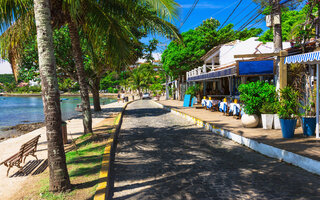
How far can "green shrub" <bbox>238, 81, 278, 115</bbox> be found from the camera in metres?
8.74

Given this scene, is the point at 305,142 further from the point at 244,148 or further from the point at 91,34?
the point at 91,34

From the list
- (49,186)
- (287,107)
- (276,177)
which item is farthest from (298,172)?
(49,186)

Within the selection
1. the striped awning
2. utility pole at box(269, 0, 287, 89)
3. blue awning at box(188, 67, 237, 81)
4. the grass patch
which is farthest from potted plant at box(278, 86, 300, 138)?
the grass patch

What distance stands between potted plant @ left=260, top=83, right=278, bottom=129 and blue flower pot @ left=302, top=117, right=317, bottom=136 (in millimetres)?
1287

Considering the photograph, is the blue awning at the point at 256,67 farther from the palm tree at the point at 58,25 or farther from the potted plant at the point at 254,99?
the palm tree at the point at 58,25

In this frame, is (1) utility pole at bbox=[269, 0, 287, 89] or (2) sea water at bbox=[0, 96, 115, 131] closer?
(1) utility pole at bbox=[269, 0, 287, 89]

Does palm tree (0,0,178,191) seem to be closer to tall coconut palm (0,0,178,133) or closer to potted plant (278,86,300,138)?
tall coconut palm (0,0,178,133)

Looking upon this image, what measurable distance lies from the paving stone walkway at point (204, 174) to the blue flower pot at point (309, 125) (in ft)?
6.49

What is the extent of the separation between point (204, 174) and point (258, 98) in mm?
5190

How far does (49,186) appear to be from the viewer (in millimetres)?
4180

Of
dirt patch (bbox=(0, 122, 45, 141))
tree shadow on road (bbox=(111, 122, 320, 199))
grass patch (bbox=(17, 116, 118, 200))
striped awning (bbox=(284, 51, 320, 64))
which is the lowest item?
dirt patch (bbox=(0, 122, 45, 141))

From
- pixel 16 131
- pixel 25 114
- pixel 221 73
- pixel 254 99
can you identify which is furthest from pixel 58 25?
pixel 25 114

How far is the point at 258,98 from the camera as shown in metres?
8.89

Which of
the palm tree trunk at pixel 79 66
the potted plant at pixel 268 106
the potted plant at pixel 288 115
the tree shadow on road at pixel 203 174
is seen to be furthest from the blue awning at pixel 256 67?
the palm tree trunk at pixel 79 66
